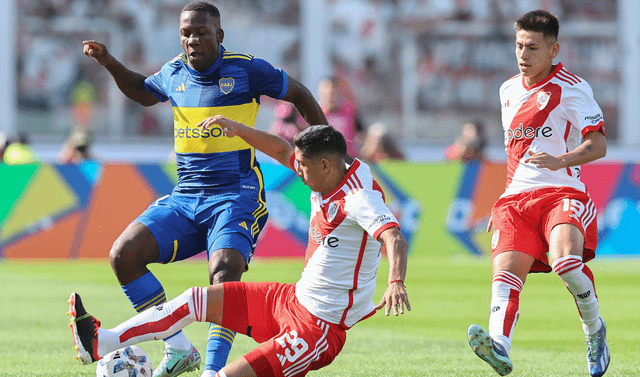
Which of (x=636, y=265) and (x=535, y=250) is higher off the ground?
(x=535, y=250)

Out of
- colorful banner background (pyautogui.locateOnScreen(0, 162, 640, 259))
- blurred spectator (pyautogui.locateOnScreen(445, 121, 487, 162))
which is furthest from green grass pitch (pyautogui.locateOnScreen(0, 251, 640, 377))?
blurred spectator (pyautogui.locateOnScreen(445, 121, 487, 162))

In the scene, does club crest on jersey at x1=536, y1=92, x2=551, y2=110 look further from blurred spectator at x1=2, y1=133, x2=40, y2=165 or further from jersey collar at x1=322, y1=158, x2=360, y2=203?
blurred spectator at x1=2, y1=133, x2=40, y2=165

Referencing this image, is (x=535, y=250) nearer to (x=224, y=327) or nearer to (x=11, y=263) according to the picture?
(x=224, y=327)

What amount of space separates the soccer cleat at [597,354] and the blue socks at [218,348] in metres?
2.05

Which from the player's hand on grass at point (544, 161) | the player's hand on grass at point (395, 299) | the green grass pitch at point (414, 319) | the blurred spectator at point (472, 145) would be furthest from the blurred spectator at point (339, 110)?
the player's hand on grass at point (395, 299)

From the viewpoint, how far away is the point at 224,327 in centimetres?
476

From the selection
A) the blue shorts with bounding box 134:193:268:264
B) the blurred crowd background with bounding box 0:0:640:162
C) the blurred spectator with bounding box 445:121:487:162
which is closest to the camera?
the blue shorts with bounding box 134:193:268:264

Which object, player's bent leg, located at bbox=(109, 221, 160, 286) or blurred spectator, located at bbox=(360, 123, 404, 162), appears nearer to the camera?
player's bent leg, located at bbox=(109, 221, 160, 286)

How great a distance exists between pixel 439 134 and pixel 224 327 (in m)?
18.3

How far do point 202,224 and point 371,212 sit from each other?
1.45 metres

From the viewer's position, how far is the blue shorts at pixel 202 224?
5387mm

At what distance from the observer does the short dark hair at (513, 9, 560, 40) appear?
18.1 feet

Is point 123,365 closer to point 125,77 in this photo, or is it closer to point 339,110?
point 125,77

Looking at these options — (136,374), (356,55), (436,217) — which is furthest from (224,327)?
(356,55)
